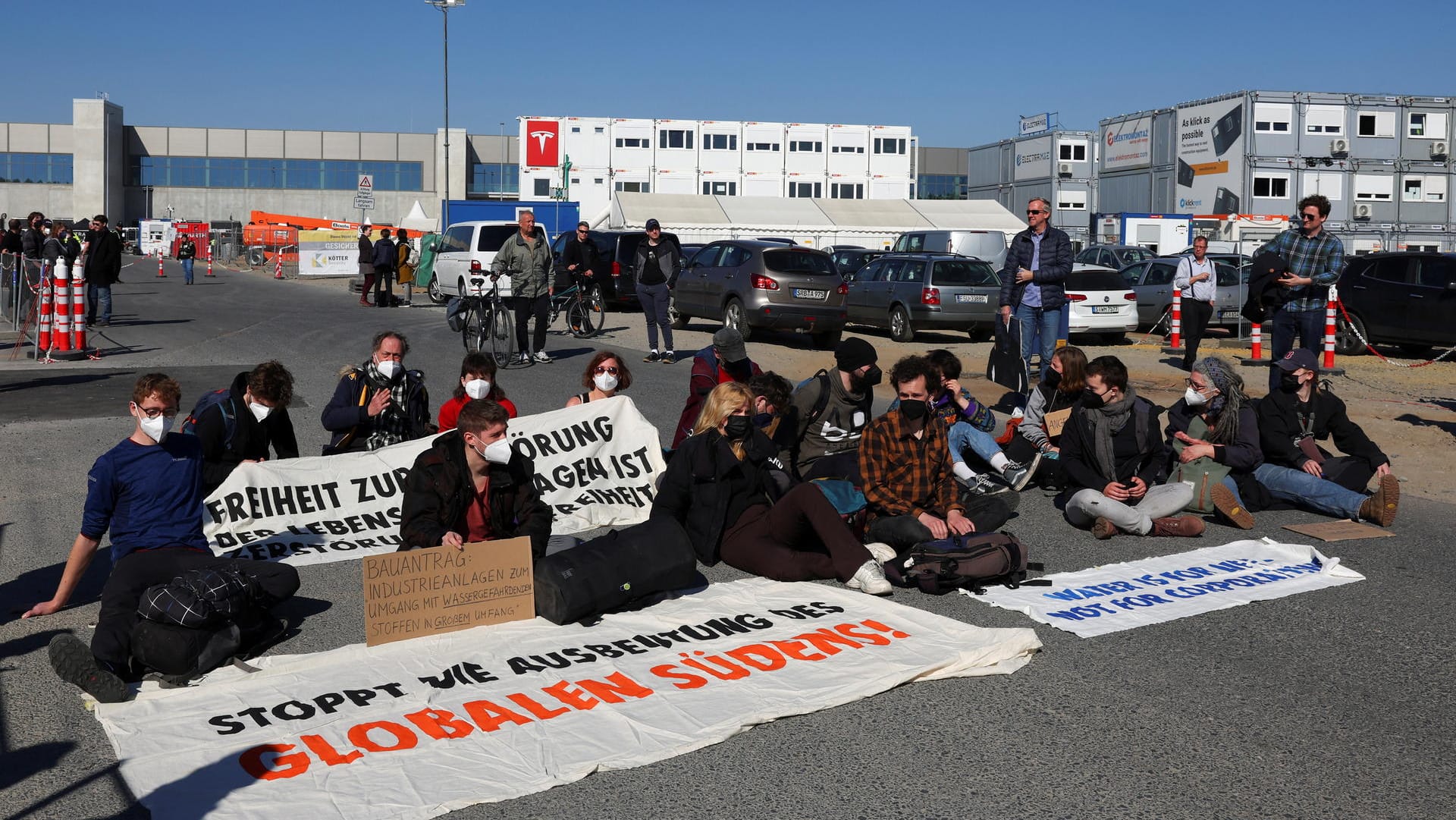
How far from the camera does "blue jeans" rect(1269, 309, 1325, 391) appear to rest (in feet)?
39.2

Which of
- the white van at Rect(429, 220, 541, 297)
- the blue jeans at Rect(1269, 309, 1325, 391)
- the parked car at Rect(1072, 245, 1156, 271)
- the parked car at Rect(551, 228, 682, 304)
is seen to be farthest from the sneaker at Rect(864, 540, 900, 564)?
the parked car at Rect(1072, 245, 1156, 271)

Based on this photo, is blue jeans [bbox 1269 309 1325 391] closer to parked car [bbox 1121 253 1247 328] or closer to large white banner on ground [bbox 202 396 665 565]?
large white banner on ground [bbox 202 396 665 565]

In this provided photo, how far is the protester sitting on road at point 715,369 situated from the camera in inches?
348

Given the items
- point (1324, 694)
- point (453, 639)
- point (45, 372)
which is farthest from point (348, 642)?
point (45, 372)

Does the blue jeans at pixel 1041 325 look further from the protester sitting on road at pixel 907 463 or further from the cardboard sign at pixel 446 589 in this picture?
the cardboard sign at pixel 446 589

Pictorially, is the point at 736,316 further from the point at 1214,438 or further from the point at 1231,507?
the point at 1231,507

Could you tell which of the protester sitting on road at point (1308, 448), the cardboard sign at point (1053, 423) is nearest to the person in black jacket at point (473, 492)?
the cardboard sign at point (1053, 423)

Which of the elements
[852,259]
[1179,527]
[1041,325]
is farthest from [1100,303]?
[1179,527]

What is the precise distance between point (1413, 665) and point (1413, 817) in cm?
181

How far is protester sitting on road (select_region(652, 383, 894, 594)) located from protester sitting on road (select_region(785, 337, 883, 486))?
1339 mm

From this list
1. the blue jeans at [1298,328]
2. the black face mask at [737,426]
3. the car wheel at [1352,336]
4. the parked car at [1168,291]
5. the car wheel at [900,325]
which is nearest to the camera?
the black face mask at [737,426]

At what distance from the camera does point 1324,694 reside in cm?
531

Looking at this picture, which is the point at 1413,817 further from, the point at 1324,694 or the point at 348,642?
the point at 348,642

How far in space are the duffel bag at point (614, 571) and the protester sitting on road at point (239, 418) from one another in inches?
90.0
